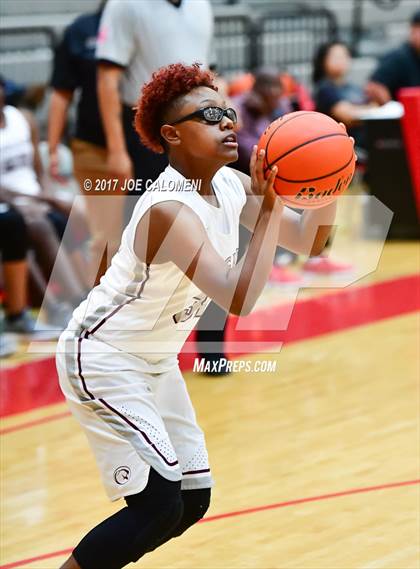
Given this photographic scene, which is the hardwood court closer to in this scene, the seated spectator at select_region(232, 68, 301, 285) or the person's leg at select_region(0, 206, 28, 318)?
the person's leg at select_region(0, 206, 28, 318)

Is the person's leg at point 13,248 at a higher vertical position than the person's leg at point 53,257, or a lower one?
higher

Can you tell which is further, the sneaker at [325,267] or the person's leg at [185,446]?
the sneaker at [325,267]

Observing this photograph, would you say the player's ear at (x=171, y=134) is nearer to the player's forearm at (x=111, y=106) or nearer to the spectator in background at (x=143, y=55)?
the spectator in background at (x=143, y=55)

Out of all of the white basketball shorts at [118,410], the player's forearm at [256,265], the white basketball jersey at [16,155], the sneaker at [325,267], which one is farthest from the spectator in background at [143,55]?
the player's forearm at [256,265]

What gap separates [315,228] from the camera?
3.61 meters

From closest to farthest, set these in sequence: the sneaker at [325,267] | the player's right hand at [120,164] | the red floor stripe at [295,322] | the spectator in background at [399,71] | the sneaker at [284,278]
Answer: the red floor stripe at [295,322]
the player's right hand at [120,164]
the sneaker at [284,278]
the sneaker at [325,267]
the spectator in background at [399,71]

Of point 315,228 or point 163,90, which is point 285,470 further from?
point 163,90

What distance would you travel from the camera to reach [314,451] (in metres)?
5.10

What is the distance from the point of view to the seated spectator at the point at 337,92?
10.6m

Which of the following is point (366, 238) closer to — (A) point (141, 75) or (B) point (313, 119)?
(A) point (141, 75)

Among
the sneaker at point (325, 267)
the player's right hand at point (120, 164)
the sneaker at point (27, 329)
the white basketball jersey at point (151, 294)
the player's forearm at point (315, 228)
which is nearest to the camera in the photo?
the white basketball jersey at point (151, 294)

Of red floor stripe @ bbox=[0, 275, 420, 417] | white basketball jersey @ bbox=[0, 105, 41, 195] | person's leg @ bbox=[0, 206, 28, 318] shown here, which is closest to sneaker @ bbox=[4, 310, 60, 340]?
person's leg @ bbox=[0, 206, 28, 318]

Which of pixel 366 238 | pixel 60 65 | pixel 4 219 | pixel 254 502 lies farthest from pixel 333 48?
pixel 254 502

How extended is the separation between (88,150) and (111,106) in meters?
0.72
